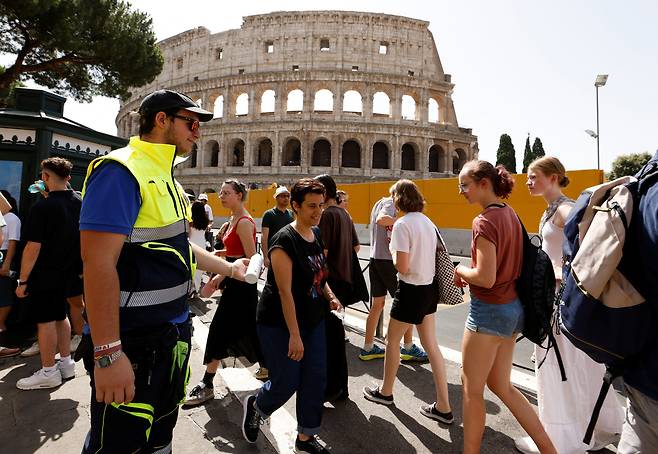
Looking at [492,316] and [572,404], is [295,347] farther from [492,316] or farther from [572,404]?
[572,404]

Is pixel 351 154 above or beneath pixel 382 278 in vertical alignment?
above

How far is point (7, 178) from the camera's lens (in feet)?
20.4

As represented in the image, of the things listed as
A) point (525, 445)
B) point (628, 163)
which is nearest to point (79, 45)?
point (525, 445)

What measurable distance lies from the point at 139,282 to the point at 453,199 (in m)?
13.9

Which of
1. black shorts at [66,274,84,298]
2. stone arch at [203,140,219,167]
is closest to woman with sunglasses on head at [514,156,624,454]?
black shorts at [66,274,84,298]

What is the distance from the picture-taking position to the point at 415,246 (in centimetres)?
316

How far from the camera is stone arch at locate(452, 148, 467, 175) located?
39.8 m

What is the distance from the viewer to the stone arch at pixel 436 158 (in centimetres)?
3862

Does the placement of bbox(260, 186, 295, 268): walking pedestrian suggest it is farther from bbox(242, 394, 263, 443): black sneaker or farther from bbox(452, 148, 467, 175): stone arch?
bbox(452, 148, 467, 175): stone arch

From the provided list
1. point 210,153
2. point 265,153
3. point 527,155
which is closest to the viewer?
point 210,153

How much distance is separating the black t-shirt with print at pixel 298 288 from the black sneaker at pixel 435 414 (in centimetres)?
141

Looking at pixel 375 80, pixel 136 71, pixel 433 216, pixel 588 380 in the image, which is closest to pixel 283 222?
pixel 588 380

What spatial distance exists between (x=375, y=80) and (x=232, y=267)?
3789cm

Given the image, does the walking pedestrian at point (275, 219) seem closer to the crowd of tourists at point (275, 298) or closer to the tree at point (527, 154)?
the crowd of tourists at point (275, 298)
